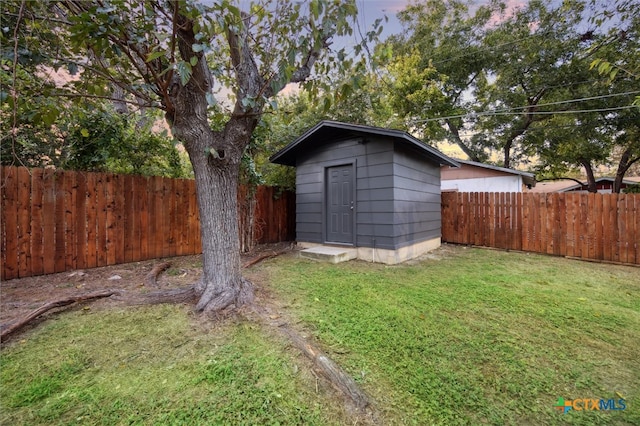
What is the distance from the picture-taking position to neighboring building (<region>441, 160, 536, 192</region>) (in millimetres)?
10422

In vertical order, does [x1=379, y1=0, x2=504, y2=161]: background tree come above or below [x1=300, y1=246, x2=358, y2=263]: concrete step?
above

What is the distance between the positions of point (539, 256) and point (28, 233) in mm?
9163

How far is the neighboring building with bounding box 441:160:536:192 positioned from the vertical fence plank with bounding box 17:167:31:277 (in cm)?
1083

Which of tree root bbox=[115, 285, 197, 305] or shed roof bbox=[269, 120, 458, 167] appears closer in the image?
tree root bbox=[115, 285, 197, 305]

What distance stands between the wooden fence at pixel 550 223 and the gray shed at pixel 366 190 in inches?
39.7

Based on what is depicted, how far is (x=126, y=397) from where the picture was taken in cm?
160

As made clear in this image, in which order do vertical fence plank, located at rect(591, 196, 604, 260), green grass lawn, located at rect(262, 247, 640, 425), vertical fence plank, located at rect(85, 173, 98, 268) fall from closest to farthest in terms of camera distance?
green grass lawn, located at rect(262, 247, 640, 425), vertical fence plank, located at rect(85, 173, 98, 268), vertical fence plank, located at rect(591, 196, 604, 260)

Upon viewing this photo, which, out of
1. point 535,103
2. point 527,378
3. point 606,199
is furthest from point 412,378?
point 535,103

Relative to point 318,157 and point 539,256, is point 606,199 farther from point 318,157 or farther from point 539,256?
point 318,157

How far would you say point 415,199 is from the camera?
5.96 meters

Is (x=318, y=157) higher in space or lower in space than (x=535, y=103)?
lower

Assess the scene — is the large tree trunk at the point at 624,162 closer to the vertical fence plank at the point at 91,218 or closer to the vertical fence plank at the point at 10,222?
the vertical fence plank at the point at 91,218

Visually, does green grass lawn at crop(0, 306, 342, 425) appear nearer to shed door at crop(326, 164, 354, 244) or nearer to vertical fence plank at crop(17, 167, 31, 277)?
vertical fence plank at crop(17, 167, 31, 277)

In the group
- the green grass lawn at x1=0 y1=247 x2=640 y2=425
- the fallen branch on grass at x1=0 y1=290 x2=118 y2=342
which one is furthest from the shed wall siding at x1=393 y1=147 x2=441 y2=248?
the fallen branch on grass at x1=0 y1=290 x2=118 y2=342
